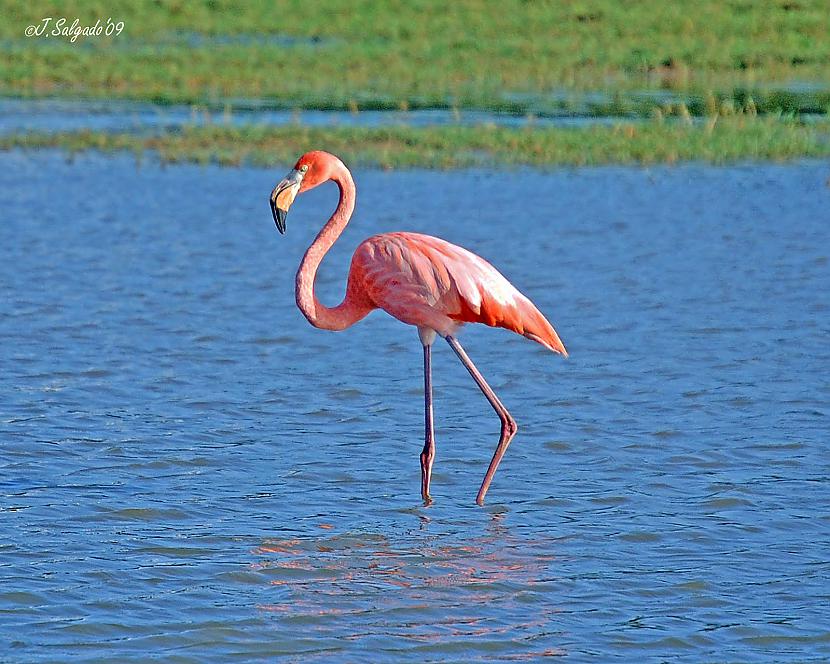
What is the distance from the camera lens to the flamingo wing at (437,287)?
6.40 metres

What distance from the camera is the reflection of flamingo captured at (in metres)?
6.41

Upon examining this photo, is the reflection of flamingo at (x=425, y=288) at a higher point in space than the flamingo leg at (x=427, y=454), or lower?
higher

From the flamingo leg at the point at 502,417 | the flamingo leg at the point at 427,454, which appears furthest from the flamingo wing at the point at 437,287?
the flamingo leg at the point at 427,454

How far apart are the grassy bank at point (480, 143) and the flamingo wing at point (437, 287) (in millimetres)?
8947

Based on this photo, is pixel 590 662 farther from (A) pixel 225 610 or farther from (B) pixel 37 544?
(B) pixel 37 544

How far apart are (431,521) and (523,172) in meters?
9.46

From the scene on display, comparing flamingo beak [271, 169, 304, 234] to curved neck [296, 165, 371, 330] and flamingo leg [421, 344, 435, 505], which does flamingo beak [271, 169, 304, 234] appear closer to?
curved neck [296, 165, 371, 330]

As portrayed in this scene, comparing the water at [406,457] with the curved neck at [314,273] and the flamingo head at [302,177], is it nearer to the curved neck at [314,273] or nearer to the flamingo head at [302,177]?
the curved neck at [314,273]

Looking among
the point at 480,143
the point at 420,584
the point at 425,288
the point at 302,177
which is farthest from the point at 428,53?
the point at 420,584

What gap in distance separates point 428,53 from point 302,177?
17.6 meters

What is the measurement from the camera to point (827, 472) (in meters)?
6.66

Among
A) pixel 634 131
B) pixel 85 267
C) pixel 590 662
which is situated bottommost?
pixel 590 662

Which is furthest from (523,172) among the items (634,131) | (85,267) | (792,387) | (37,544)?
(37,544)

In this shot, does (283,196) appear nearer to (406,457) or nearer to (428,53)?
(406,457)
